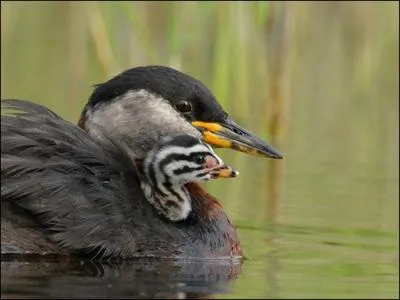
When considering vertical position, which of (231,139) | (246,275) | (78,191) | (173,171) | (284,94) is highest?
(284,94)

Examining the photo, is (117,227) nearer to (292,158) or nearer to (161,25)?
(292,158)

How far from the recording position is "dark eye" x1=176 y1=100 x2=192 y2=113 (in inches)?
336

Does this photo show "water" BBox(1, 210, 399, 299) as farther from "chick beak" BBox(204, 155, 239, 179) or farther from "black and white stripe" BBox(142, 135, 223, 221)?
"chick beak" BBox(204, 155, 239, 179)

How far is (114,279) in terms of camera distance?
7.11 metres

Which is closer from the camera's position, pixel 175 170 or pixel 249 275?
pixel 249 275

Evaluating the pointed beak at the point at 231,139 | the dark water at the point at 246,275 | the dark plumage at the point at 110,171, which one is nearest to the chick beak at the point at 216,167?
the dark plumage at the point at 110,171

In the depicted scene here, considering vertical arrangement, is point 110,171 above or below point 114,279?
above

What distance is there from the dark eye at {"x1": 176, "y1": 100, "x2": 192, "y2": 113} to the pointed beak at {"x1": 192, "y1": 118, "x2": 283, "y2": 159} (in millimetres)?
119

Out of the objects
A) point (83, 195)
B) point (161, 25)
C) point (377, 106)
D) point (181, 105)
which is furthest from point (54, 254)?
→ point (161, 25)

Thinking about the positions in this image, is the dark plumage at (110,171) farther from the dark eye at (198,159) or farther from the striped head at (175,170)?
the dark eye at (198,159)

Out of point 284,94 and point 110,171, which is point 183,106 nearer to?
point 110,171

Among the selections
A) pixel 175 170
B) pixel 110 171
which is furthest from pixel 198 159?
pixel 110 171

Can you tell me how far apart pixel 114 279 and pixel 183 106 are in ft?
5.73

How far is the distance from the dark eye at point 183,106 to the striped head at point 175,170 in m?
0.57
